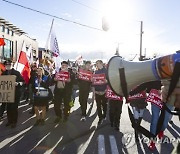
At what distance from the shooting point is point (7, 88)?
8.00m

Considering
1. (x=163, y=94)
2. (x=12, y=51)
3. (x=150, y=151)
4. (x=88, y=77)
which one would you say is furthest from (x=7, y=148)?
(x=12, y=51)

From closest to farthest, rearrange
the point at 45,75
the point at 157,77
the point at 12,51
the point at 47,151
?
the point at 157,77, the point at 47,151, the point at 45,75, the point at 12,51

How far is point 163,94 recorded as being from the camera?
58.7 inches

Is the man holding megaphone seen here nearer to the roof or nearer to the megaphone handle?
the megaphone handle

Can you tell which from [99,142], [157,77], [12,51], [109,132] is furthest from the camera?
[12,51]

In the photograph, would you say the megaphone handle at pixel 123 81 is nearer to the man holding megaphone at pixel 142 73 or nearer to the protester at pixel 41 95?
the man holding megaphone at pixel 142 73

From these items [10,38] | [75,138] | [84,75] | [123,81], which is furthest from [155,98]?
[10,38]

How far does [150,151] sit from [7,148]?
9.12ft

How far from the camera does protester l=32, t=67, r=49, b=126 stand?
8.57m

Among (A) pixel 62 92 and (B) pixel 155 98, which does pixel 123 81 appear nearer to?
(B) pixel 155 98

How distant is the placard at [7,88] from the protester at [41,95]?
0.80 m

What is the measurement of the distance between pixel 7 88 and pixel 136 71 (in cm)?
695

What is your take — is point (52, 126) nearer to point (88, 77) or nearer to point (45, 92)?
point (45, 92)

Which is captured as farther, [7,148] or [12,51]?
[12,51]
